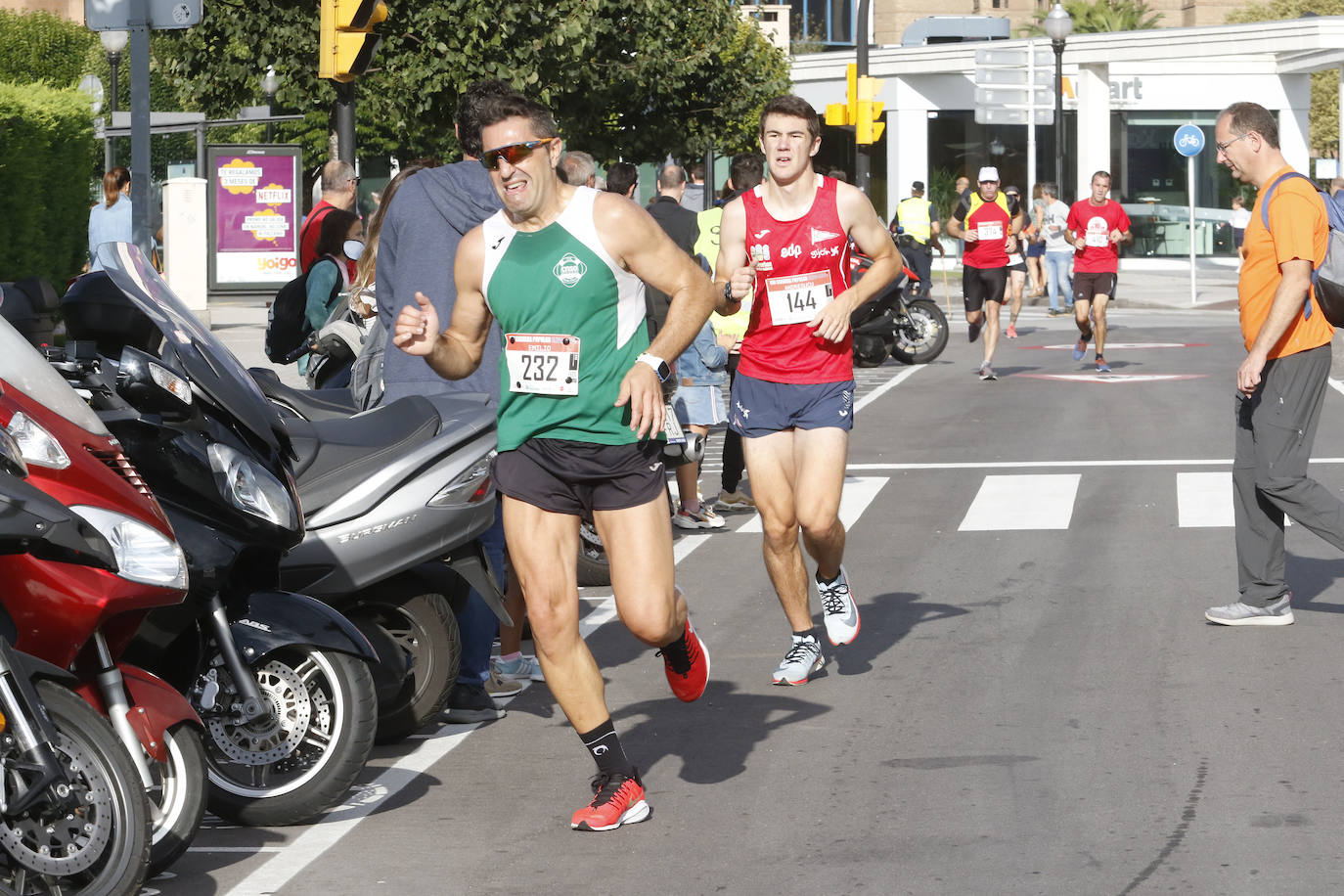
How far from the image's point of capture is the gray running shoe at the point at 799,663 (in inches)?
285

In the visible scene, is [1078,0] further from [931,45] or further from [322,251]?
[322,251]

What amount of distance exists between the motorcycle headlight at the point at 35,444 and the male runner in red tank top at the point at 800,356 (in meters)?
3.20

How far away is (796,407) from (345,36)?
5.73 m

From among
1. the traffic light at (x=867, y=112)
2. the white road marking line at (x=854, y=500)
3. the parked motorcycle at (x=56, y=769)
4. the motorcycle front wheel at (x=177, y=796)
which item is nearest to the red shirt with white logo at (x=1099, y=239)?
the white road marking line at (x=854, y=500)

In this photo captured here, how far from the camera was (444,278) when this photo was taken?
700 centimetres

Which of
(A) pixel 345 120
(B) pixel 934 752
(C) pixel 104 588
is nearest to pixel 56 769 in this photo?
(C) pixel 104 588

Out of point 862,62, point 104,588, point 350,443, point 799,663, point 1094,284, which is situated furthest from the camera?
point 862,62

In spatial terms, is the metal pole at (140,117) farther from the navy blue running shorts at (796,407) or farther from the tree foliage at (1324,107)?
the tree foliage at (1324,107)

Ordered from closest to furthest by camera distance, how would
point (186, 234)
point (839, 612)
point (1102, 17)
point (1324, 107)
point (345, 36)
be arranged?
point (839, 612) → point (345, 36) → point (186, 234) → point (1102, 17) → point (1324, 107)

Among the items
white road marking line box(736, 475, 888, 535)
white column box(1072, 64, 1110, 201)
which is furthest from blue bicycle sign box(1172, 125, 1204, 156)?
white road marking line box(736, 475, 888, 535)

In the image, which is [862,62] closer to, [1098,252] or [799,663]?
[1098,252]

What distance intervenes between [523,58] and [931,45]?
78.6ft

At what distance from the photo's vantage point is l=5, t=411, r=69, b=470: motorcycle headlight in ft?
14.8

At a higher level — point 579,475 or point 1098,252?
point 1098,252
